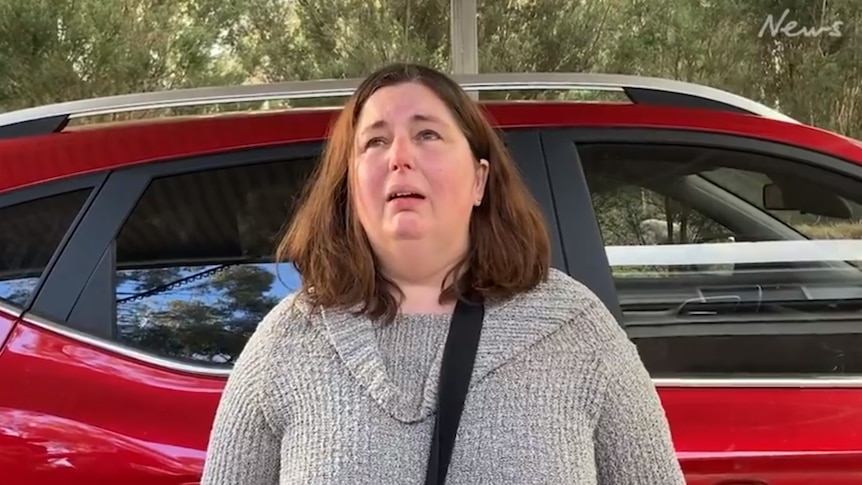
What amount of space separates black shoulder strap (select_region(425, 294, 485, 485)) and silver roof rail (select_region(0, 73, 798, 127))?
1043 mm

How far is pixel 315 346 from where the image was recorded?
141cm

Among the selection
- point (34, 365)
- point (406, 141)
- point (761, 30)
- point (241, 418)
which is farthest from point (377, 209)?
point (761, 30)

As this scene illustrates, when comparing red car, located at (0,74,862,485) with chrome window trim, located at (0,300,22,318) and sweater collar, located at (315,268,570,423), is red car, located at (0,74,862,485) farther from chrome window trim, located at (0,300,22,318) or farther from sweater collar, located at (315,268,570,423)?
sweater collar, located at (315,268,570,423)

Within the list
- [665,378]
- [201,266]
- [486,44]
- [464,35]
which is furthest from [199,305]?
[486,44]

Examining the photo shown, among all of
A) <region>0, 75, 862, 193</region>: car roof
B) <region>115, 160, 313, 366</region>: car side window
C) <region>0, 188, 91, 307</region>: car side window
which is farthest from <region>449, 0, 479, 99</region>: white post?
<region>0, 188, 91, 307</region>: car side window

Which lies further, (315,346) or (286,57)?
(286,57)

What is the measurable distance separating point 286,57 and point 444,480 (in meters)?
4.10

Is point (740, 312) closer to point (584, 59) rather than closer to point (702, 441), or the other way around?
point (702, 441)

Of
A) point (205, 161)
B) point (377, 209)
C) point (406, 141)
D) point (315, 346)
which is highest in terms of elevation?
point (205, 161)

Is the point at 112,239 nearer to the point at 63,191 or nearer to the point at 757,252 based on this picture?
the point at 63,191

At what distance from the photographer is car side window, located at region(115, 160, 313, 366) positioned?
2.02 meters

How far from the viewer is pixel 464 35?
4922mm

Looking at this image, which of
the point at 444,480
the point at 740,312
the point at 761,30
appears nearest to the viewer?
the point at 444,480

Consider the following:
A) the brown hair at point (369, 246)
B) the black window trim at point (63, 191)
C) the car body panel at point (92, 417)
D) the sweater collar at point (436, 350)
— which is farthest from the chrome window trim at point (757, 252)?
the black window trim at point (63, 191)
